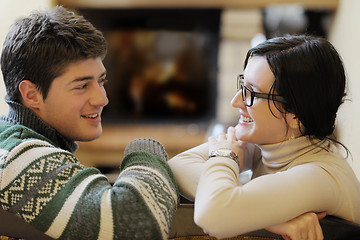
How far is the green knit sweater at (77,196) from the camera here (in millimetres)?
784

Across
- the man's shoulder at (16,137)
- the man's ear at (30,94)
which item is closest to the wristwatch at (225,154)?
the man's shoulder at (16,137)

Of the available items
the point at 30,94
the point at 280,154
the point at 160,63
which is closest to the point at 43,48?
the point at 30,94

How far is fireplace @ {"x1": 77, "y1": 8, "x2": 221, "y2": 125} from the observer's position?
3402 mm

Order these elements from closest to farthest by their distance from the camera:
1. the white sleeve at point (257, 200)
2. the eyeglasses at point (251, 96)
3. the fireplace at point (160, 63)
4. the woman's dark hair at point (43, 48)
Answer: the white sleeve at point (257, 200)
the eyeglasses at point (251, 96)
the woman's dark hair at point (43, 48)
the fireplace at point (160, 63)

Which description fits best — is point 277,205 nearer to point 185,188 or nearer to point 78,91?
point 185,188

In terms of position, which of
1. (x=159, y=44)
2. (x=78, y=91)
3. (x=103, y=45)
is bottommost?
(x=159, y=44)

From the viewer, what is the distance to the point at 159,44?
11.4 ft

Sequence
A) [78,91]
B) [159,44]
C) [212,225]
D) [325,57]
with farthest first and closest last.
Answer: [159,44], [78,91], [325,57], [212,225]

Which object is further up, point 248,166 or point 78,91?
point 78,91

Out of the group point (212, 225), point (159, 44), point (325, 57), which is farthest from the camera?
point (159, 44)

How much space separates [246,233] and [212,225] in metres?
0.11

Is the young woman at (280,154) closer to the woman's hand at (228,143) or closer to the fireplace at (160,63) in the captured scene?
the woman's hand at (228,143)

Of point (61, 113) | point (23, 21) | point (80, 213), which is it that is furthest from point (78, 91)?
point (80, 213)

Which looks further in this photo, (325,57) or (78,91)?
(78,91)
